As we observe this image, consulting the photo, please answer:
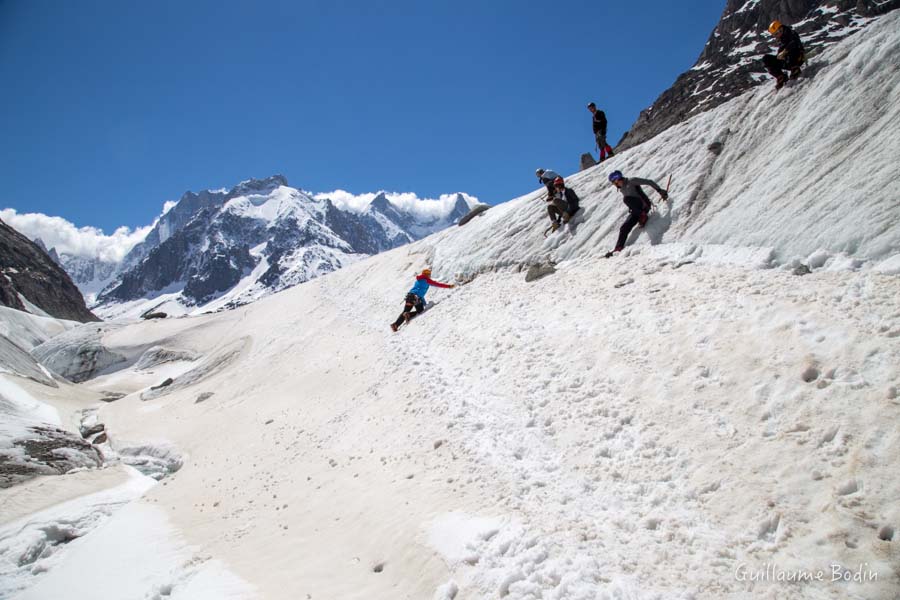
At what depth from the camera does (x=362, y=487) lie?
998 cm

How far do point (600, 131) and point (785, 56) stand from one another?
886 cm

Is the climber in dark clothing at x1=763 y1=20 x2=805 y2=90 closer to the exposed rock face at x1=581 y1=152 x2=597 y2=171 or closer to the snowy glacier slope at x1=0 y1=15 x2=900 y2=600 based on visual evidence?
the snowy glacier slope at x1=0 y1=15 x2=900 y2=600

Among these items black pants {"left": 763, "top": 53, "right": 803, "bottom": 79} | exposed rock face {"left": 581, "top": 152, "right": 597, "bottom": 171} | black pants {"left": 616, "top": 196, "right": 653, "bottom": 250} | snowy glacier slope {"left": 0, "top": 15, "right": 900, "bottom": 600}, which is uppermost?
exposed rock face {"left": 581, "top": 152, "right": 597, "bottom": 171}

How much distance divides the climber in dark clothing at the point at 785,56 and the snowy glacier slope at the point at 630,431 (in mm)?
757

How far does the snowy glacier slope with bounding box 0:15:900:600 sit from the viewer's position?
5.73 metres

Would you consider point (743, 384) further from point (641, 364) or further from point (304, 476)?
point (304, 476)

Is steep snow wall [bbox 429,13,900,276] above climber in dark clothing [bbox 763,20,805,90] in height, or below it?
below

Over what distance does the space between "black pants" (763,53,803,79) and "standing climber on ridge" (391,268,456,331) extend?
15101mm

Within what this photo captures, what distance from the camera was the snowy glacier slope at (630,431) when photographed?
5727mm

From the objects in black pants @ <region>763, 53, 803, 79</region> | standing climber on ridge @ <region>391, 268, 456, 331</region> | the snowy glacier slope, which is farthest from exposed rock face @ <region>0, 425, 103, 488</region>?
black pants @ <region>763, 53, 803, 79</region>

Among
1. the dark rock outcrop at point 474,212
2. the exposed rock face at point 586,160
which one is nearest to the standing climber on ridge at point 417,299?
the dark rock outcrop at point 474,212

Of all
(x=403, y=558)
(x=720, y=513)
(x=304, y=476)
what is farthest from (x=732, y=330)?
(x=304, y=476)

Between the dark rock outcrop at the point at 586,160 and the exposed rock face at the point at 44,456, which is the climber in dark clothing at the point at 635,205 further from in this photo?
the exposed rock face at the point at 44,456

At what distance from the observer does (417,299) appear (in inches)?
876
